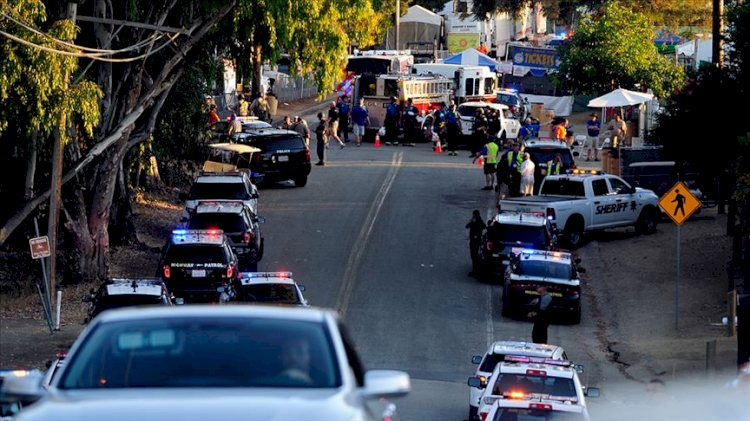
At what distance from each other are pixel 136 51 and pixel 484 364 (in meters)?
13.3

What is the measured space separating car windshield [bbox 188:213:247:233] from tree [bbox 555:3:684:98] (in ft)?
98.3

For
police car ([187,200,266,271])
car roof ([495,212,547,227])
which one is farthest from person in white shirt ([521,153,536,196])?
police car ([187,200,266,271])

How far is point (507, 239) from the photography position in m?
31.1

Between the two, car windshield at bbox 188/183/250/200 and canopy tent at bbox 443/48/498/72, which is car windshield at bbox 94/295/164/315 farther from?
canopy tent at bbox 443/48/498/72

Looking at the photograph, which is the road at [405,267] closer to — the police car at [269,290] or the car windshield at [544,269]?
the car windshield at [544,269]

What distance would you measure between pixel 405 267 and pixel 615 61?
91.0ft

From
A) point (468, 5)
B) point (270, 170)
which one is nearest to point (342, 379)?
point (270, 170)

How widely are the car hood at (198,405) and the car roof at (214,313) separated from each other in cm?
63

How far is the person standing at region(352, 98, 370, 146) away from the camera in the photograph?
53.9 meters

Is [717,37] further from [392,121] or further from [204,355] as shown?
[204,355]

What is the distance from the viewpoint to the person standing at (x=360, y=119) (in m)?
53.9

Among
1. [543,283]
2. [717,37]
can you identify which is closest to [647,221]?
[717,37]

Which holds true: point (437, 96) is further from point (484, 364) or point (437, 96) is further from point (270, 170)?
point (484, 364)

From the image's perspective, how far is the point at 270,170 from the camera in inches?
1635
